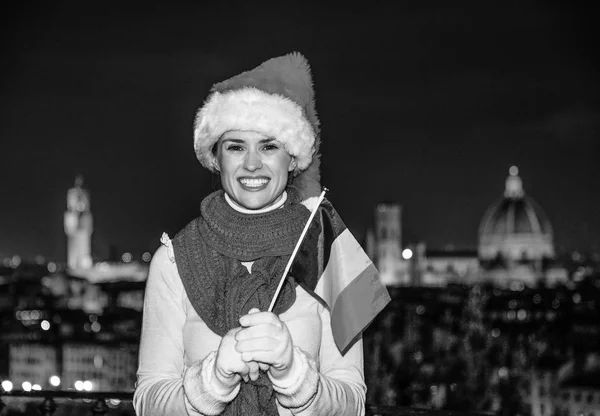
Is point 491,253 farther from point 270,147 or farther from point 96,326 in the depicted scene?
point 270,147

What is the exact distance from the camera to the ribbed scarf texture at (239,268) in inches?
89.9

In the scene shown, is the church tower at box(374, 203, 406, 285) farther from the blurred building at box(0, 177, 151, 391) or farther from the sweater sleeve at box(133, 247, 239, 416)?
the sweater sleeve at box(133, 247, 239, 416)

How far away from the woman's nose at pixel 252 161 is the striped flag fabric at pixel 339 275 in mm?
169

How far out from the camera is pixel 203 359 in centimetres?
218

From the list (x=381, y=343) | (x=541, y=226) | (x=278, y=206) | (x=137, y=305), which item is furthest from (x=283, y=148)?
(x=541, y=226)

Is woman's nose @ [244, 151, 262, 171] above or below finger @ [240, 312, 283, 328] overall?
above

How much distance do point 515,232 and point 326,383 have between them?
3646 inches

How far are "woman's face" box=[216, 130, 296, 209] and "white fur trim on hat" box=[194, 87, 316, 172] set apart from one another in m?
0.02

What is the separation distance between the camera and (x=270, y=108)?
2402 millimetres

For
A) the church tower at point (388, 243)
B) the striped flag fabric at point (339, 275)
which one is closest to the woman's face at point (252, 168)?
the striped flag fabric at point (339, 275)

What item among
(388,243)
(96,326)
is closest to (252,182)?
(96,326)

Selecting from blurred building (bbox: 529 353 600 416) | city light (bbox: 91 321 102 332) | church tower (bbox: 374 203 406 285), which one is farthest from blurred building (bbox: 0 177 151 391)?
church tower (bbox: 374 203 406 285)

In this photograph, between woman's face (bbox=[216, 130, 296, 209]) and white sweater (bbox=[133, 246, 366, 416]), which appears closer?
white sweater (bbox=[133, 246, 366, 416])

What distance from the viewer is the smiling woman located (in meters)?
2.29
